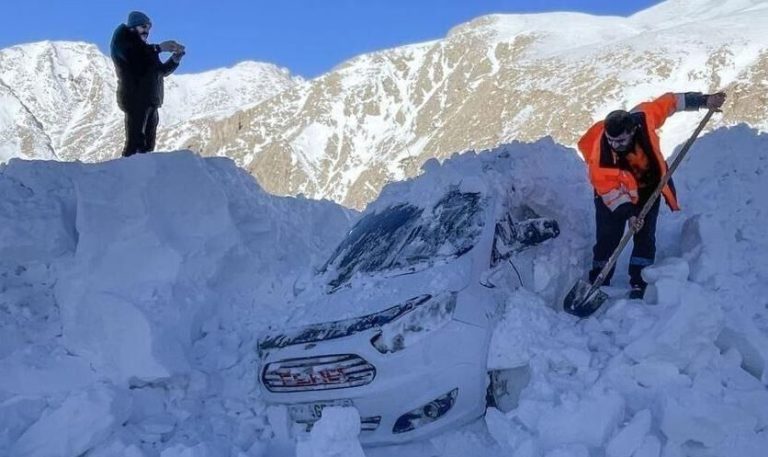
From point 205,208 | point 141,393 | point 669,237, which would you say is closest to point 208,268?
point 205,208

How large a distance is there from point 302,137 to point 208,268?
102 meters

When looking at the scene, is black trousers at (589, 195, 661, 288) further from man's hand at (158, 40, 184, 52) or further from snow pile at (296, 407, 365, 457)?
man's hand at (158, 40, 184, 52)

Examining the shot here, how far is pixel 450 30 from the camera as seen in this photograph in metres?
127

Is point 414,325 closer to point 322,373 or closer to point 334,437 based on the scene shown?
point 322,373

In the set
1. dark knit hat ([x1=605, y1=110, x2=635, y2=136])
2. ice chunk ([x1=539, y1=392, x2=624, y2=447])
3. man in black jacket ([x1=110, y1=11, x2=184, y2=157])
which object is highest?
man in black jacket ([x1=110, y1=11, x2=184, y2=157])

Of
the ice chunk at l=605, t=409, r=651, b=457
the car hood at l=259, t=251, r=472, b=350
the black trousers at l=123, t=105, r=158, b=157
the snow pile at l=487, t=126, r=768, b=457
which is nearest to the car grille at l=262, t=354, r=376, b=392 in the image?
the car hood at l=259, t=251, r=472, b=350

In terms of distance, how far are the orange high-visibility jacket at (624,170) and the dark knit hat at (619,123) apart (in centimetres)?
10

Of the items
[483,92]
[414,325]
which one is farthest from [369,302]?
[483,92]

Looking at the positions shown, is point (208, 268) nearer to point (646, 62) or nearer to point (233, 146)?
point (646, 62)

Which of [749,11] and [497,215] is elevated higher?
[749,11]

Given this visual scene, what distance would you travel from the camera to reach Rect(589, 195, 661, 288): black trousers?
5156 millimetres

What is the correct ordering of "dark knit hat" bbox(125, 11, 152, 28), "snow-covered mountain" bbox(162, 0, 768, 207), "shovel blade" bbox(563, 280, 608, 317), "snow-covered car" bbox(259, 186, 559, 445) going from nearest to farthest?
"snow-covered car" bbox(259, 186, 559, 445) → "shovel blade" bbox(563, 280, 608, 317) → "dark knit hat" bbox(125, 11, 152, 28) → "snow-covered mountain" bbox(162, 0, 768, 207)

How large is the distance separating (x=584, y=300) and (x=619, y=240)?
0.65 metres

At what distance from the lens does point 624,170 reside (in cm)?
518
